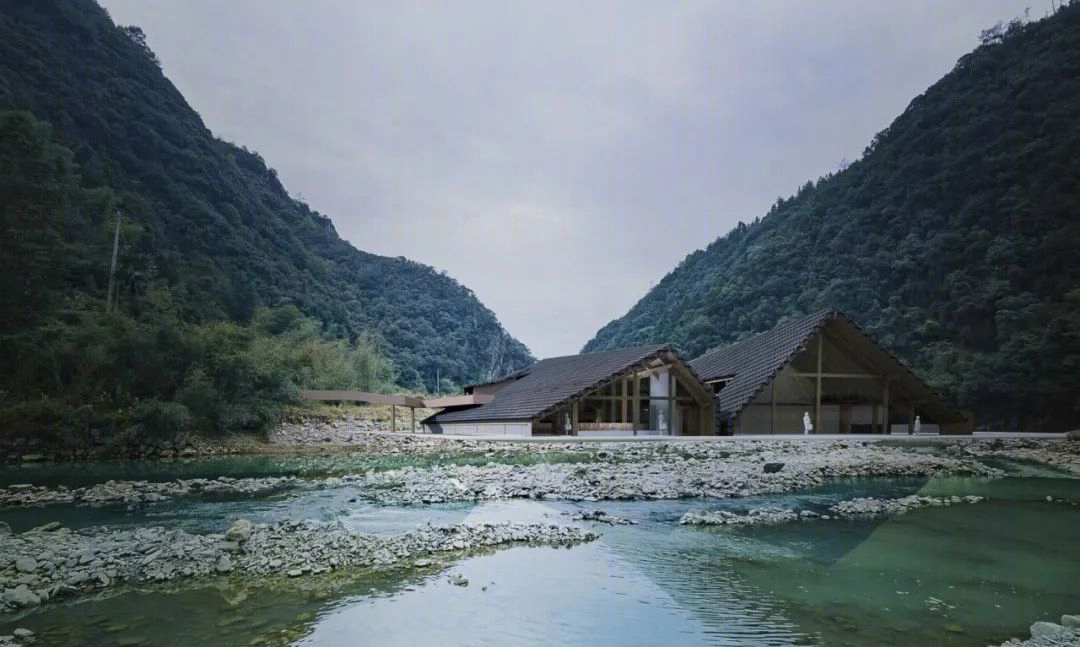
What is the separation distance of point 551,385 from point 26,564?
1555 centimetres

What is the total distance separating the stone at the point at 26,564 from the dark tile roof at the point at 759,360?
1619 centimetres

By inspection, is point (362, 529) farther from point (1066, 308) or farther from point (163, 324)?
point (1066, 308)

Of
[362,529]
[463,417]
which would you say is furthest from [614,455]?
[463,417]

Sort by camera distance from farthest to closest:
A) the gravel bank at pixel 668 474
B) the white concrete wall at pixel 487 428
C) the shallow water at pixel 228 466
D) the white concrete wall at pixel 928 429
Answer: the white concrete wall at pixel 928 429, the white concrete wall at pixel 487 428, the shallow water at pixel 228 466, the gravel bank at pixel 668 474

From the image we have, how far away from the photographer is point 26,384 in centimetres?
1736

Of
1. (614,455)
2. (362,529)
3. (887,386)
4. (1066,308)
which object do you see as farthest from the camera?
(1066,308)

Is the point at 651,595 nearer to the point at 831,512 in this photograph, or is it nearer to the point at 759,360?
the point at 831,512

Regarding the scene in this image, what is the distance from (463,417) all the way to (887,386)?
45.4 feet

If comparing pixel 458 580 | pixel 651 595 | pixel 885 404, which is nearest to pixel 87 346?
pixel 458 580

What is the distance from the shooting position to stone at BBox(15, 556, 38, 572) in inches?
209

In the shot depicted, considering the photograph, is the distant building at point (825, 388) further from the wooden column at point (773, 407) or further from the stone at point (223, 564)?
the stone at point (223, 564)

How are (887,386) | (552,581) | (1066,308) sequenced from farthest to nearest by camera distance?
(1066,308) < (887,386) < (552,581)

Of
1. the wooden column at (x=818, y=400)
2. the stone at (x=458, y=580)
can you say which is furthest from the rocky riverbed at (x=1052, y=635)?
the wooden column at (x=818, y=400)

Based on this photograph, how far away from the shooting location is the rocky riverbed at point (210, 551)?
524 centimetres
